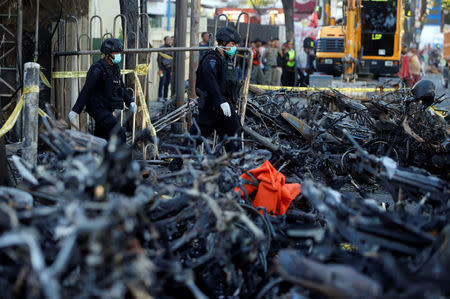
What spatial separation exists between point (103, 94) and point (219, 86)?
60.6 inches

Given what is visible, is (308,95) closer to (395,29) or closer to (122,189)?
(122,189)

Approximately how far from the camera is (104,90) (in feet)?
25.7

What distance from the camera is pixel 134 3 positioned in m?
11.6

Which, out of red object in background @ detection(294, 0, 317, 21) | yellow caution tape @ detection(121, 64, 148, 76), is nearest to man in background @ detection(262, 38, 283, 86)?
yellow caution tape @ detection(121, 64, 148, 76)

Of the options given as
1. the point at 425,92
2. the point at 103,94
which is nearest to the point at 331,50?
the point at 425,92

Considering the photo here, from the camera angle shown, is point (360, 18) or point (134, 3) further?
point (360, 18)

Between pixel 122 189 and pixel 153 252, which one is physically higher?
pixel 122 189

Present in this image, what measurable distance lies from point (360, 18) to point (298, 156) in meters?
16.6

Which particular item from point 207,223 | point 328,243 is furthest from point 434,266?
point 207,223

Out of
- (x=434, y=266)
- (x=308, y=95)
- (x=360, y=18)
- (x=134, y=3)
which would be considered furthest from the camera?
(x=360, y=18)

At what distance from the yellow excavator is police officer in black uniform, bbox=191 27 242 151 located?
15.1 metres

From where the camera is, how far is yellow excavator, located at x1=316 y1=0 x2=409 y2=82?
2256 centimetres

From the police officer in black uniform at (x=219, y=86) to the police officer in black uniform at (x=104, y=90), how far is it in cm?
101

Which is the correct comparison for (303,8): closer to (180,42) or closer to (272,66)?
(272,66)
